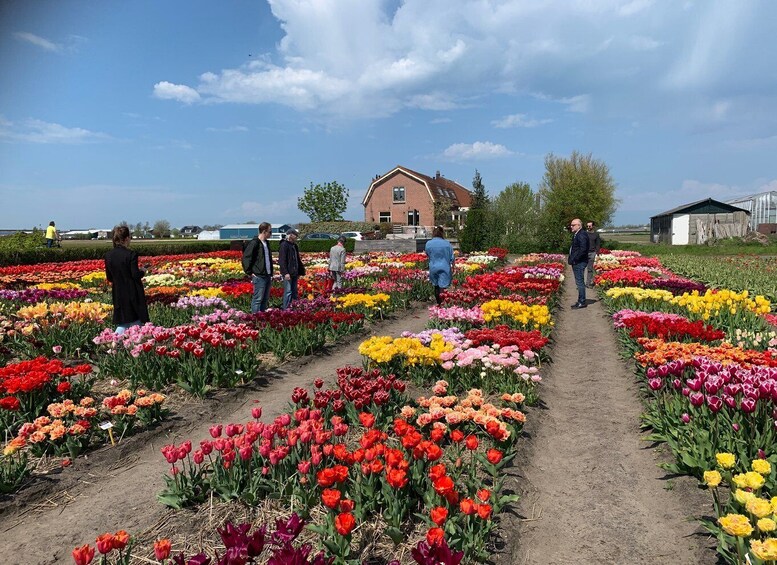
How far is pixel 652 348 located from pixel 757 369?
1.60 meters

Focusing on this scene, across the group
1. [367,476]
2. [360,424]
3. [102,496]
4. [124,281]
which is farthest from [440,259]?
[102,496]

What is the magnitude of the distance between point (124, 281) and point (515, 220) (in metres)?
32.7

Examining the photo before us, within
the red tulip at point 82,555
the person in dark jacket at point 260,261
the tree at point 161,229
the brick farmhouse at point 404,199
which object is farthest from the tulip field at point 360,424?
the tree at point 161,229

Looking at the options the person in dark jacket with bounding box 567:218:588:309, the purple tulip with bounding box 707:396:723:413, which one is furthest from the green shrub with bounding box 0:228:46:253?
the purple tulip with bounding box 707:396:723:413

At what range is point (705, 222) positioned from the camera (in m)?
43.8

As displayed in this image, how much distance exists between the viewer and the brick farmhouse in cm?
6191

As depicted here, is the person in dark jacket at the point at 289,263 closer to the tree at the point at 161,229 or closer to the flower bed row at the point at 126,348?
the flower bed row at the point at 126,348

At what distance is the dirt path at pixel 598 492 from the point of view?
3416mm

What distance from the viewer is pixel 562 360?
8.62 m

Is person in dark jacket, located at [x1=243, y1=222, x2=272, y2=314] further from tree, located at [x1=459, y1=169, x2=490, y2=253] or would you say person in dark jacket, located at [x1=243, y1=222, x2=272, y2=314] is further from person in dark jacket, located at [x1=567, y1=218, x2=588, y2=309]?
tree, located at [x1=459, y1=169, x2=490, y2=253]

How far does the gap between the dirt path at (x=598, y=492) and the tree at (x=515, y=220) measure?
29.9m

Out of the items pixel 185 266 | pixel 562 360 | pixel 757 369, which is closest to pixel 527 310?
pixel 562 360

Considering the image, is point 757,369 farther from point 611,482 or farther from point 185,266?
point 185,266

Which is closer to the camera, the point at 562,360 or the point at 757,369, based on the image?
the point at 757,369
